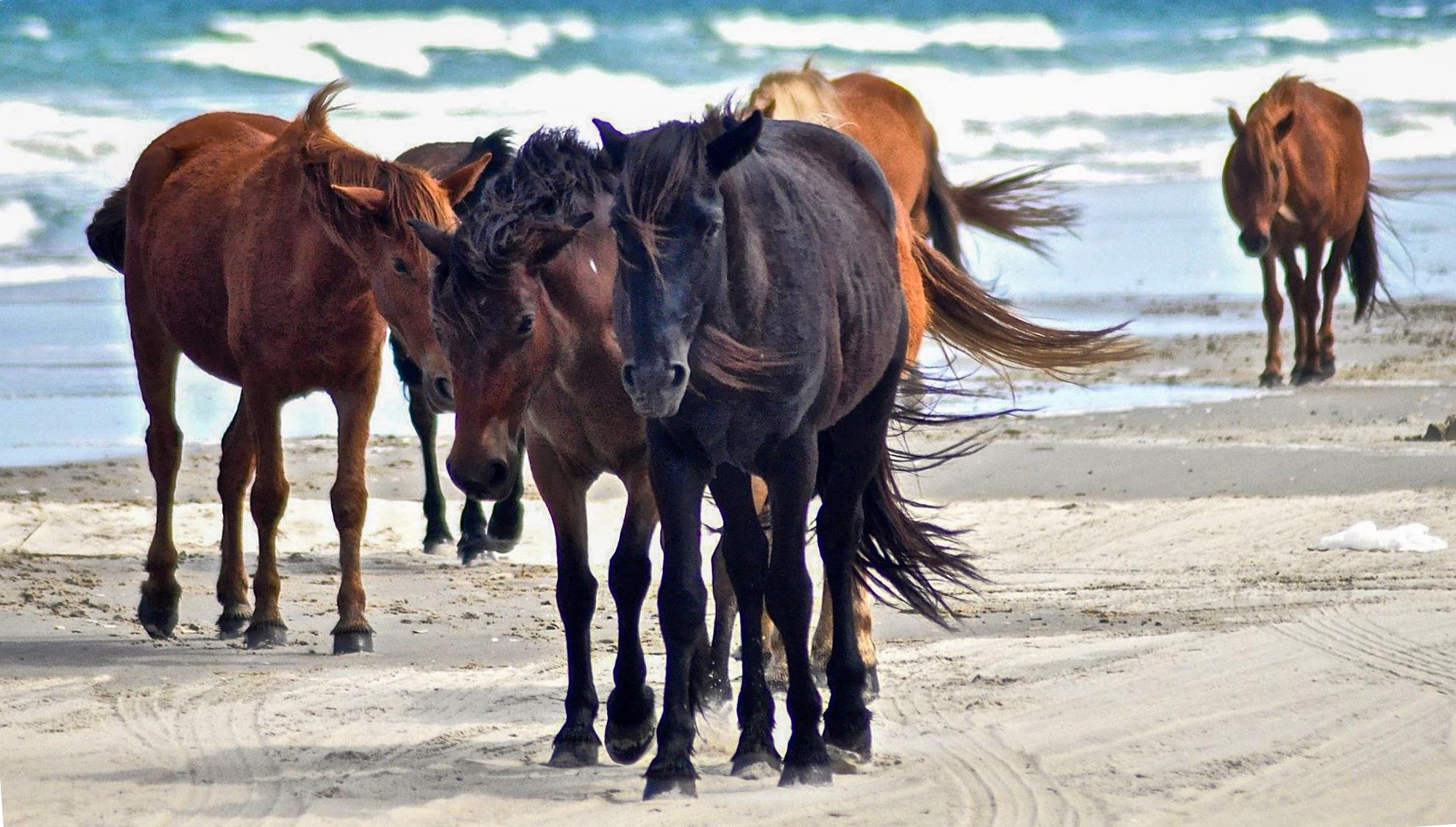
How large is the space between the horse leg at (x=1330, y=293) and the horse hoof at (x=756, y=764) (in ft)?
25.1

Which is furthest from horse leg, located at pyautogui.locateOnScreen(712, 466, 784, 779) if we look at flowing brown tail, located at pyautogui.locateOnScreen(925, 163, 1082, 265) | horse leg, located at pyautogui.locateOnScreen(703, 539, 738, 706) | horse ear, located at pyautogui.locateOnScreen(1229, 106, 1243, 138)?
horse ear, located at pyautogui.locateOnScreen(1229, 106, 1243, 138)

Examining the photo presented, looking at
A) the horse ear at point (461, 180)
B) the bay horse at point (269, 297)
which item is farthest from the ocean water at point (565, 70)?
the horse ear at point (461, 180)

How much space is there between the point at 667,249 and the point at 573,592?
1.05 meters

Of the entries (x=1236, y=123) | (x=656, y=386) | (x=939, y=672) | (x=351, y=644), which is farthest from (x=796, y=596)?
(x=1236, y=123)

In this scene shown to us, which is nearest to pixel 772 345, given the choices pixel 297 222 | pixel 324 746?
pixel 324 746

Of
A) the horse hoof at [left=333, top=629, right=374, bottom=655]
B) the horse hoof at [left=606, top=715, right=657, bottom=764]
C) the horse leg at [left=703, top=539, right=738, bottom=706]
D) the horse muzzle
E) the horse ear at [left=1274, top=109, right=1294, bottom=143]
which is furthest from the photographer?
the horse ear at [left=1274, top=109, right=1294, bottom=143]

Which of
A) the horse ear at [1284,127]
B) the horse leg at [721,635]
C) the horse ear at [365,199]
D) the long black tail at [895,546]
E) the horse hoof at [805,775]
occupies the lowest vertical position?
the horse hoof at [805,775]

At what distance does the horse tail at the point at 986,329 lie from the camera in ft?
17.9

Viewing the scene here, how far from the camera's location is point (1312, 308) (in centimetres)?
1102

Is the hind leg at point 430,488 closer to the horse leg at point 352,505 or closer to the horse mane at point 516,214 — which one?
the horse leg at point 352,505

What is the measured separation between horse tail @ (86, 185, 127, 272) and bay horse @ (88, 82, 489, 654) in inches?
17.3

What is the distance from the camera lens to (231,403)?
11.5 m

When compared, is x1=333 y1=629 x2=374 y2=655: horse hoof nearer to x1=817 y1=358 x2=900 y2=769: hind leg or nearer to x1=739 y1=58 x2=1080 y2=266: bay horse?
x1=817 y1=358 x2=900 y2=769: hind leg

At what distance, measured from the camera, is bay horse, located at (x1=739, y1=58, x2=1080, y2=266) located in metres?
7.80
